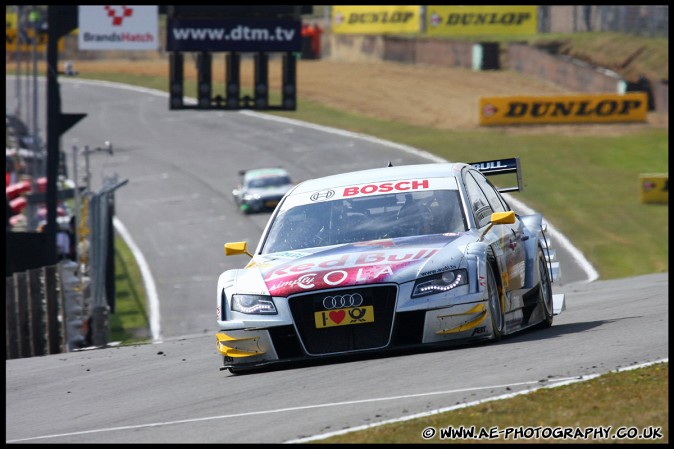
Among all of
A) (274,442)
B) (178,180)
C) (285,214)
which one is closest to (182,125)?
(178,180)

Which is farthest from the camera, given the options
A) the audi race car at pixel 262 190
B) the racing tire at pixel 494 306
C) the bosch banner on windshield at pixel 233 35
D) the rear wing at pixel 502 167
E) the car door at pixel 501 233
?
the audi race car at pixel 262 190

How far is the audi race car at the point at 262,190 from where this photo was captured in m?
42.4

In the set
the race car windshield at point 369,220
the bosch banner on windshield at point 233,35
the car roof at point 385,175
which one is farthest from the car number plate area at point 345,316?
the bosch banner on windshield at point 233,35

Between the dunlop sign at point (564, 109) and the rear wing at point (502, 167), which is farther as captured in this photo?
the dunlop sign at point (564, 109)

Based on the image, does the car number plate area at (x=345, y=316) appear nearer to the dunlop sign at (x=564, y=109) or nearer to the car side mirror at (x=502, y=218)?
the car side mirror at (x=502, y=218)

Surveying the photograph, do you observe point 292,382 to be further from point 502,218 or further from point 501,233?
point 501,233

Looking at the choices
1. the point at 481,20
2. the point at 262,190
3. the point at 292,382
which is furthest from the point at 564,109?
the point at 292,382

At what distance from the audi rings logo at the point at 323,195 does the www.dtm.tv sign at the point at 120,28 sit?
18631mm

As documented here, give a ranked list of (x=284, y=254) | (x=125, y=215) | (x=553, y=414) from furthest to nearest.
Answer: (x=125, y=215) → (x=284, y=254) → (x=553, y=414)

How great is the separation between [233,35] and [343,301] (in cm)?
1878

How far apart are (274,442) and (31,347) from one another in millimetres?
12143

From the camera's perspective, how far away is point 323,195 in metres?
10.7

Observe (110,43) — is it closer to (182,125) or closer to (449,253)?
(449,253)

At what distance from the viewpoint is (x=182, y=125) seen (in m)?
64.1
